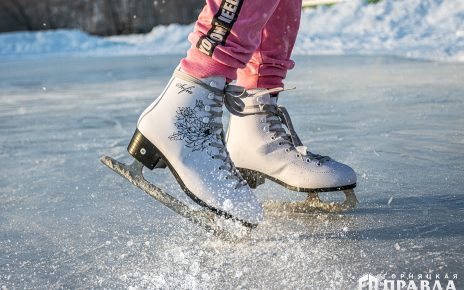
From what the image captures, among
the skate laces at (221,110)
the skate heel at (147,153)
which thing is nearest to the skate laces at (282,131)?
the skate laces at (221,110)

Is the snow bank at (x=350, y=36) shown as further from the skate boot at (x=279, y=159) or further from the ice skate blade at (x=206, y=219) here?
the ice skate blade at (x=206, y=219)

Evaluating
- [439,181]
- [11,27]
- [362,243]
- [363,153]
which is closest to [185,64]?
[362,243]

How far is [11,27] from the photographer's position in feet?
38.0

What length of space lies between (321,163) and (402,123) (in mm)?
1064

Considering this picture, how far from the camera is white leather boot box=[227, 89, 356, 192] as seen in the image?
4.29 ft

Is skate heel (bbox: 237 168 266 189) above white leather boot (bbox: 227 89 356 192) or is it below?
below

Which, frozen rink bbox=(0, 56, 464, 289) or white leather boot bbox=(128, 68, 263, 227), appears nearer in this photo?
frozen rink bbox=(0, 56, 464, 289)

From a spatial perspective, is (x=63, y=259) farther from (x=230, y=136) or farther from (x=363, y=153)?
(x=363, y=153)

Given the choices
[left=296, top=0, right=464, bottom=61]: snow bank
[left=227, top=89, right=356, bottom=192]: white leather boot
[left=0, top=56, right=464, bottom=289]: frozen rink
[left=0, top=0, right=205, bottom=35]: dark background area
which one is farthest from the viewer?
[left=0, top=0, right=205, bottom=35]: dark background area

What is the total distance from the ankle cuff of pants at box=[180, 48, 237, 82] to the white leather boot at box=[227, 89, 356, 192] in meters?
0.12

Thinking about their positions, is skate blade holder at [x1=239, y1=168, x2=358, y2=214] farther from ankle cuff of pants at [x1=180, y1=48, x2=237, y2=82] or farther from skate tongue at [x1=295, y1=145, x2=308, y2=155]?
ankle cuff of pants at [x1=180, y1=48, x2=237, y2=82]

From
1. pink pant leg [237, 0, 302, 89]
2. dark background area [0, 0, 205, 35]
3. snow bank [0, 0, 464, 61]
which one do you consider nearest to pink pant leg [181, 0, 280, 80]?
pink pant leg [237, 0, 302, 89]

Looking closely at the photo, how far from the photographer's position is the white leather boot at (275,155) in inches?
51.5

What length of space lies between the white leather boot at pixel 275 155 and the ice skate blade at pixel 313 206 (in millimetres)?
27
